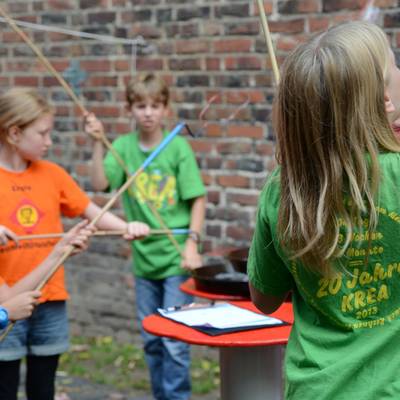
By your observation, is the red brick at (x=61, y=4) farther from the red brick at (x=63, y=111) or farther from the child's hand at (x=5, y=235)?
the child's hand at (x=5, y=235)

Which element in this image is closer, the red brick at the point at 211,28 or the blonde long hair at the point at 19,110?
the blonde long hair at the point at 19,110

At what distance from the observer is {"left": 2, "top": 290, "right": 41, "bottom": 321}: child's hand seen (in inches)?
142

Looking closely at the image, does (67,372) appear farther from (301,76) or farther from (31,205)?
(301,76)

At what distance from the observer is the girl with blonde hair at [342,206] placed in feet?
7.27

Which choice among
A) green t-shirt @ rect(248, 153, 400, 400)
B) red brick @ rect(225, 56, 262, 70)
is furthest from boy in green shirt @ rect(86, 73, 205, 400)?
green t-shirt @ rect(248, 153, 400, 400)

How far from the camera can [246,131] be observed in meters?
5.43

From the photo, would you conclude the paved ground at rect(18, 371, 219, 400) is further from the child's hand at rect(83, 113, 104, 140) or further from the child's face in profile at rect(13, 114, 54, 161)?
the child's face in profile at rect(13, 114, 54, 161)

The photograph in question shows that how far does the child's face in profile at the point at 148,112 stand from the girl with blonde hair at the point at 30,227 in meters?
0.76

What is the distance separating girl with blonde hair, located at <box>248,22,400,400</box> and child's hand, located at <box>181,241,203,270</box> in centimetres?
231

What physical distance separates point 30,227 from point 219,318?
1150 millimetres

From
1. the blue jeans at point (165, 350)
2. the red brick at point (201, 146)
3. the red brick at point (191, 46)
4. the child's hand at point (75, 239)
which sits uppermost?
the red brick at point (191, 46)

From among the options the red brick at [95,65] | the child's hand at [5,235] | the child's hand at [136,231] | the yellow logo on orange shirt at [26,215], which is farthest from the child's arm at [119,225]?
the red brick at [95,65]

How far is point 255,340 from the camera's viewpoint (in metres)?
2.96

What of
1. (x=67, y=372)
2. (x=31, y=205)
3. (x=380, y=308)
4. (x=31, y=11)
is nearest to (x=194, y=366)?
(x=67, y=372)
